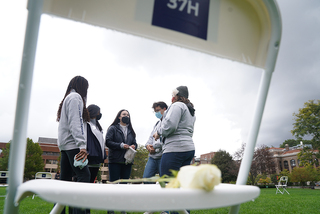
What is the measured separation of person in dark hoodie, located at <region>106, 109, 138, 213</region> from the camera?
258 cm

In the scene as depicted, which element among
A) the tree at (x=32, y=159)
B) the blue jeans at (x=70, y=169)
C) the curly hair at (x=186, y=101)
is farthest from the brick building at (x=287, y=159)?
the blue jeans at (x=70, y=169)

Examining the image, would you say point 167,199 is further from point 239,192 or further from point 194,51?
point 194,51

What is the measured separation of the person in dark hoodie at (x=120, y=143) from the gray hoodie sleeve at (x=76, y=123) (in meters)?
1.13

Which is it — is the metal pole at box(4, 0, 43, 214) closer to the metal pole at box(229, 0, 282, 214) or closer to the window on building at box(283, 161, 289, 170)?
the metal pole at box(229, 0, 282, 214)

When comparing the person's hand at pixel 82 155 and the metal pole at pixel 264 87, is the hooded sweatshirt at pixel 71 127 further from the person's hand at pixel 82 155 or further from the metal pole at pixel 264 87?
the metal pole at pixel 264 87

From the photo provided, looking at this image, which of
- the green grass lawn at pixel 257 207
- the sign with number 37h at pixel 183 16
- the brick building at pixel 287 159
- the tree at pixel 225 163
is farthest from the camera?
the brick building at pixel 287 159

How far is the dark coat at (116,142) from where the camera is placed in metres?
2.58

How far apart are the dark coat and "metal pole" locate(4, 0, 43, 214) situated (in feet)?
7.38

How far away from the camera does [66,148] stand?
150 cm

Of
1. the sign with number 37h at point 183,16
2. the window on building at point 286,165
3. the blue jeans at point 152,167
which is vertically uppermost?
the sign with number 37h at point 183,16

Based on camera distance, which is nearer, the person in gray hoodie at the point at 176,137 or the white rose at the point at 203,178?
the white rose at the point at 203,178

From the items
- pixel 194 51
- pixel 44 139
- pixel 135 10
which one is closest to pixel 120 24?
pixel 135 10

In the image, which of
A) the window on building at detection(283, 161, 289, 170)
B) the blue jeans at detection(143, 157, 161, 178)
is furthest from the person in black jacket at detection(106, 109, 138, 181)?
the window on building at detection(283, 161, 289, 170)

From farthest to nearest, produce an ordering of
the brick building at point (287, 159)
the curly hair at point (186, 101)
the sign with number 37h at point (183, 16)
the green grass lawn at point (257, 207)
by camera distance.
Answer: the brick building at point (287, 159)
the green grass lawn at point (257, 207)
the curly hair at point (186, 101)
the sign with number 37h at point (183, 16)
